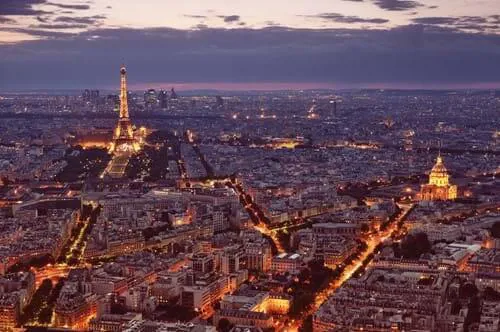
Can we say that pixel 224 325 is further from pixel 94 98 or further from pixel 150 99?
pixel 150 99

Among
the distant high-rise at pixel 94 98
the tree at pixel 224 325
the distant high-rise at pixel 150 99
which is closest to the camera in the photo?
the tree at pixel 224 325

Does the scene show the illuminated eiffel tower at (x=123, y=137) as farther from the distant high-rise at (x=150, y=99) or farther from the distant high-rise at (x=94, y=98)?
the distant high-rise at (x=150, y=99)

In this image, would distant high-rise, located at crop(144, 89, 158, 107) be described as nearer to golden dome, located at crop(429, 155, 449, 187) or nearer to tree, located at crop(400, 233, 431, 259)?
golden dome, located at crop(429, 155, 449, 187)

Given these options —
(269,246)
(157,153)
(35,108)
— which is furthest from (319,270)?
(35,108)

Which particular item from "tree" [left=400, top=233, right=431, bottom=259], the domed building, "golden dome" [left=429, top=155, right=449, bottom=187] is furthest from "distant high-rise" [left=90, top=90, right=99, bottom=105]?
"tree" [left=400, top=233, right=431, bottom=259]

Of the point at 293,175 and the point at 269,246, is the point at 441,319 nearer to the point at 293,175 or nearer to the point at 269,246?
the point at 269,246

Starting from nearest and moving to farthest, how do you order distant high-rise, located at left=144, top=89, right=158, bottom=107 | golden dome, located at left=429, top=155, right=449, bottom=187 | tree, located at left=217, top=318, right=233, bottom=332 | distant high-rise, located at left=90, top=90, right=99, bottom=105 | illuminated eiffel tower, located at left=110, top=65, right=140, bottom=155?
A: tree, located at left=217, top=318, right=233, bottom=332 < golden dome, located at left=429, top=155, right=449, bottom=187 < illuminated eiffel tower, located at left=110, top=65, right=140, bottom=155 < distant high-rise, located at left=90, top=90, right=99, bottom=105 < distant high-rise, located at left=144, top=89, right=158, bottom=107

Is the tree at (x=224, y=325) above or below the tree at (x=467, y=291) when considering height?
below

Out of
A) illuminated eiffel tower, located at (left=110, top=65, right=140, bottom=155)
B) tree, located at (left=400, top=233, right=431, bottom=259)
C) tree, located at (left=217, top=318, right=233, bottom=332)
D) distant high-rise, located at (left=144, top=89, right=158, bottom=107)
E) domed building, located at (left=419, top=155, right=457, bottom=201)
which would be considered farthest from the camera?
distant high-rise, located at (left=144, top=89, right=158, bottom=107)

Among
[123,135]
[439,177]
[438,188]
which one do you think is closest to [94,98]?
[123,135]

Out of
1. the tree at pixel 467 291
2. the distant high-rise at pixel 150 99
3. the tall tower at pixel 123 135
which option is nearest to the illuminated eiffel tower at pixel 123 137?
the tall tower at pixel 123 135
